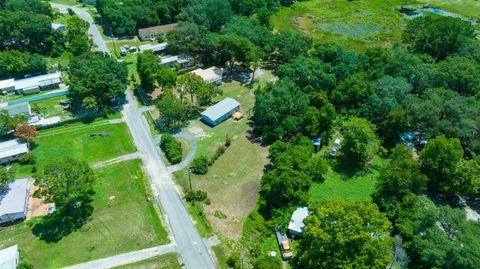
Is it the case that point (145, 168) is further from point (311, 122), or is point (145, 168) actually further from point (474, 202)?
point (474, 202)

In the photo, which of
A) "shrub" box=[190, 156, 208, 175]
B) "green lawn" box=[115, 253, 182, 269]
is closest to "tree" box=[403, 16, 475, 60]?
"shrub" box=[190, 156, 208, 175]

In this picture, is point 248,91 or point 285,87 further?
point 248,91

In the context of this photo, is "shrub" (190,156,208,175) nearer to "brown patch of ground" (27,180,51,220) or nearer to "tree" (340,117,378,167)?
"brown patch of ground" (27,180,51,220)

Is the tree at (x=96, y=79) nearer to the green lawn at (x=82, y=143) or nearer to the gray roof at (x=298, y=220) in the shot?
the green lawn at (x=82, y=143)

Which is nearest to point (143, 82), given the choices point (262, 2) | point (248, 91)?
point (248, 91)

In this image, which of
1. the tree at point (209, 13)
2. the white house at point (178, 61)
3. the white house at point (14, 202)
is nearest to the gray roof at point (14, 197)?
the white house at point (14, 202)

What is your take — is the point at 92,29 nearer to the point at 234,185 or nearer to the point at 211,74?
the point at 211,74
